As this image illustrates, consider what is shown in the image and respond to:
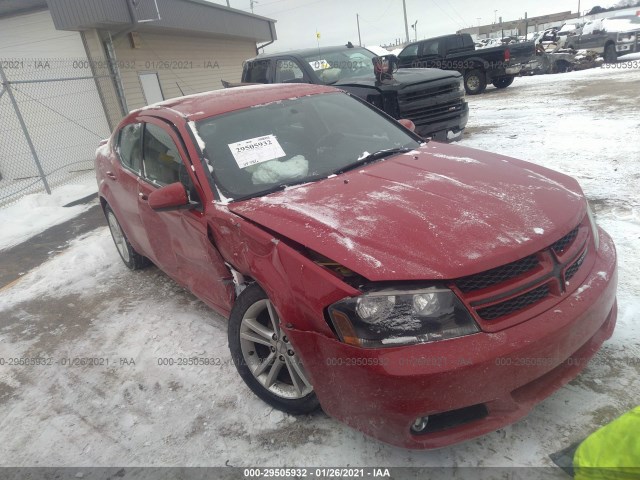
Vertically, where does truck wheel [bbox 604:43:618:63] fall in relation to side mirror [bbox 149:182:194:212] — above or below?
below

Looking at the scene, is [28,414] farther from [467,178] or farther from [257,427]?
[467,178]


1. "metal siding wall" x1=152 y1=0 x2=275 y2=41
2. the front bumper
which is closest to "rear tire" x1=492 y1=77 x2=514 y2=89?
"metal siding wall" x1=152 y1=0 x2=275 y2=41

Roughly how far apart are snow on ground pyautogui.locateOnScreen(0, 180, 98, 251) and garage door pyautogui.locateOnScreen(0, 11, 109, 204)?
240 cm

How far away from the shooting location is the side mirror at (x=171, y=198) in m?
2.72

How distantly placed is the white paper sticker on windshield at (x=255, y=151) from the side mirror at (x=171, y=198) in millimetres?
387

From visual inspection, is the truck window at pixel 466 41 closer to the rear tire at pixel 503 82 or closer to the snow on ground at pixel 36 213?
the rear tire at pixel 503 82

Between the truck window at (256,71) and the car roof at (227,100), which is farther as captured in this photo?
the truck window at (256,71)

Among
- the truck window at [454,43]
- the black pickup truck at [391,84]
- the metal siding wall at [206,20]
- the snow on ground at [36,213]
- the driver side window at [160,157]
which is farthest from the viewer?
the truck window at [454,43]

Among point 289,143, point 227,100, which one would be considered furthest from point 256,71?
point 289,143

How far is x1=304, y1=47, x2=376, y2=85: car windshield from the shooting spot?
7.43 meters

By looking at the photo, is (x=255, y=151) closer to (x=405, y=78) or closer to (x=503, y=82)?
(x=405, y=78)

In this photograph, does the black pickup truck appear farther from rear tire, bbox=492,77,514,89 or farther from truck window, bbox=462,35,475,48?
rear tire, bbox=492,77,514,89

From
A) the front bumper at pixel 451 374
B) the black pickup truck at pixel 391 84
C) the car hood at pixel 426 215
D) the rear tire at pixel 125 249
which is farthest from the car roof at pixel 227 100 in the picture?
the black pickup truck at pixel 391 84

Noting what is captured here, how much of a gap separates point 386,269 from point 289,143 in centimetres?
150
